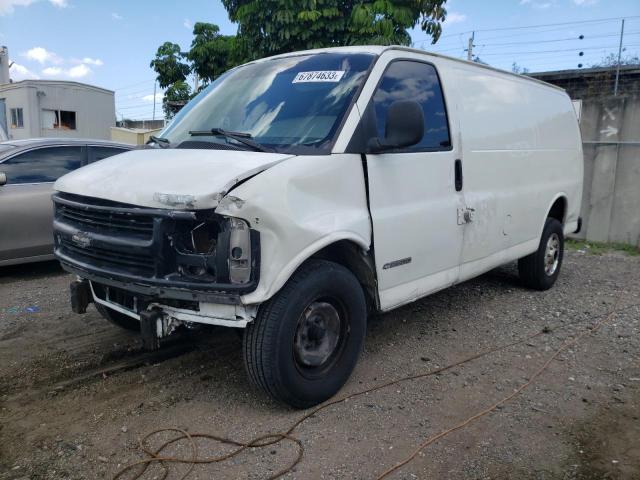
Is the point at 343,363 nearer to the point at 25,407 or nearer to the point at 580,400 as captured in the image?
the point at 580,400

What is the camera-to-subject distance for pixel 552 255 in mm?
6410

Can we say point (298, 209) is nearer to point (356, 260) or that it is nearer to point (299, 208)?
point (299, 208)

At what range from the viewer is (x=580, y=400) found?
3701 millimetres

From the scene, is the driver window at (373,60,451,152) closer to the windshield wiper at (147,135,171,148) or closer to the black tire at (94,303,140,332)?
the windshield wiper at (147,135,171,148)

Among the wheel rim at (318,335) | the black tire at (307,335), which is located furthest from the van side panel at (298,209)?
the wheel rim at (318,335)

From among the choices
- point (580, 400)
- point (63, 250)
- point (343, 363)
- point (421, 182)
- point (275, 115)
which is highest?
point (275, 115)

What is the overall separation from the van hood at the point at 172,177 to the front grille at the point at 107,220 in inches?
3.3

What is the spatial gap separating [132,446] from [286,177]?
1707 millimetres

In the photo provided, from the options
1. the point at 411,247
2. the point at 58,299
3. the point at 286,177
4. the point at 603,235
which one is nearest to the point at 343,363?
the point at 411,247

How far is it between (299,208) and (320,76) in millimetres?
1199

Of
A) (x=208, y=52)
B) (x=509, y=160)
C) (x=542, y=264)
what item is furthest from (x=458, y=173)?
(x=208, y=52)

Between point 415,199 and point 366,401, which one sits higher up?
point 415,199

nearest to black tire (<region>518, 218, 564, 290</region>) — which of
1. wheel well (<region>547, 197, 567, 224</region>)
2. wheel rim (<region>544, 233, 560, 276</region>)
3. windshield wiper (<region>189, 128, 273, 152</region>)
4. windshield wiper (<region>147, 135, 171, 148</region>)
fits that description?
wheel rim (<region>544, 233, 560, 276</region>)

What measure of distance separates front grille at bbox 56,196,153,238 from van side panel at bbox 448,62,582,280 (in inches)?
101
